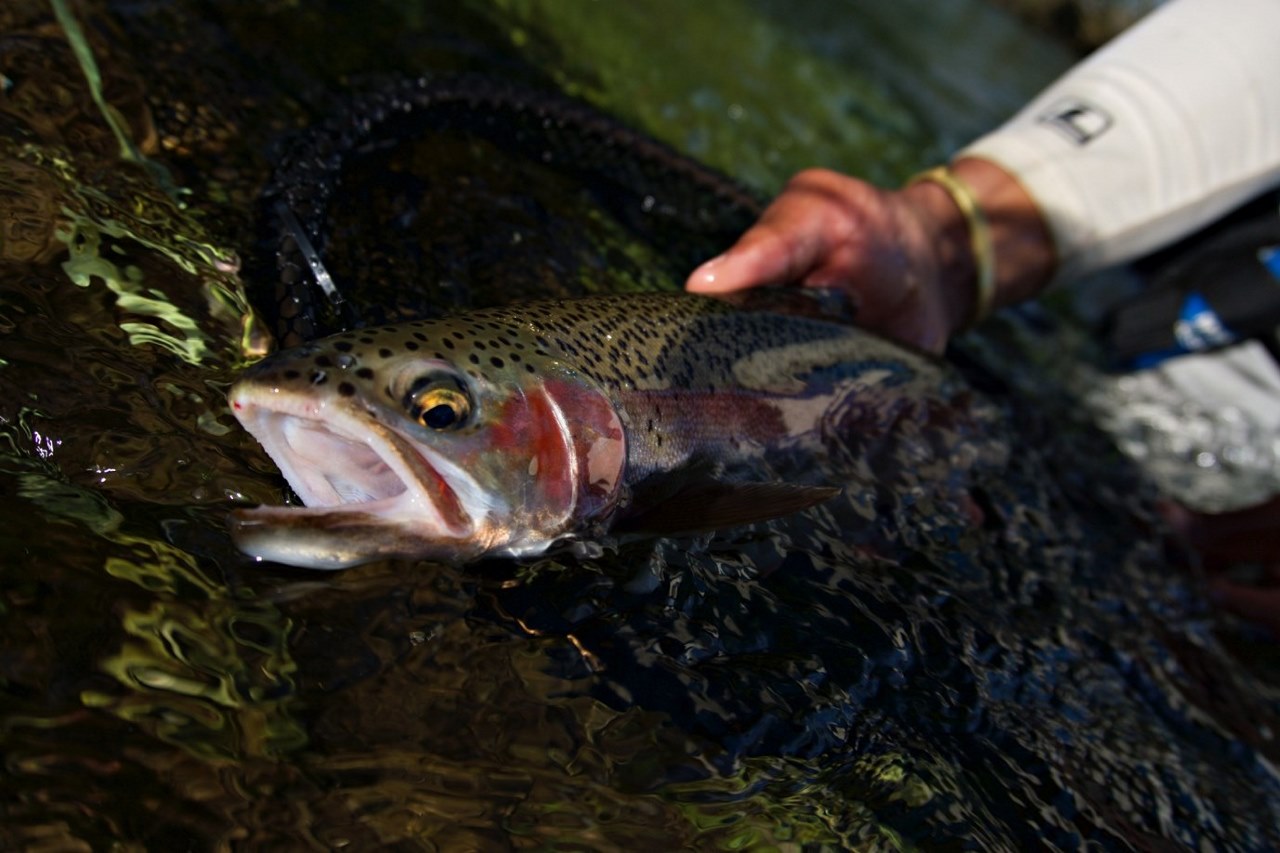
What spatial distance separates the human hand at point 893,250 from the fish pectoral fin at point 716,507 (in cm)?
88

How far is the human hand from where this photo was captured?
10.3ft

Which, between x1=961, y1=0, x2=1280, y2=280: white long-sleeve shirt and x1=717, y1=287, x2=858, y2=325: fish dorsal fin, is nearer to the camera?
x1=717, y1=287, x2=858, y2=325: fish dorsal fin

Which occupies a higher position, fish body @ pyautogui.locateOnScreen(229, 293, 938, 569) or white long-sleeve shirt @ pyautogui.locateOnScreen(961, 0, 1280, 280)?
white long-sleeve shirt @ pyautogui.locateOnScreen(961, 0, 1280, 280)

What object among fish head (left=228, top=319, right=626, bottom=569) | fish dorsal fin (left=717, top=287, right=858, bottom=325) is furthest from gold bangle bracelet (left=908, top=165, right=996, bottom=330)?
fish head (left=228, top=319, right=626, bottom=569)

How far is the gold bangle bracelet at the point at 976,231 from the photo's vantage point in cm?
412

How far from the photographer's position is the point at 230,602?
1.72 metres

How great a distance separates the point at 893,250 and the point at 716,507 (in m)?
1.91

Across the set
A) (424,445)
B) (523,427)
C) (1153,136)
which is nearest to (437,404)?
(424,445)

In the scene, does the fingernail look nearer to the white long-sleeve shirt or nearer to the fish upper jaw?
the fish upper jaw

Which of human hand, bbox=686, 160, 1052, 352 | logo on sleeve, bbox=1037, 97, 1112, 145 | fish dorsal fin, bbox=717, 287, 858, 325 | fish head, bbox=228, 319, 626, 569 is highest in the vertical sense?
logo on sleeve, bbox=1037, 97, 1112, 145

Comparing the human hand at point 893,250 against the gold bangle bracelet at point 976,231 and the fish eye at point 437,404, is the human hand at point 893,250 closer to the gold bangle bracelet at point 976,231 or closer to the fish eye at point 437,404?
the gold bangle bracelet at point 976,231

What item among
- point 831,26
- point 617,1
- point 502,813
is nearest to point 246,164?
point 502,813

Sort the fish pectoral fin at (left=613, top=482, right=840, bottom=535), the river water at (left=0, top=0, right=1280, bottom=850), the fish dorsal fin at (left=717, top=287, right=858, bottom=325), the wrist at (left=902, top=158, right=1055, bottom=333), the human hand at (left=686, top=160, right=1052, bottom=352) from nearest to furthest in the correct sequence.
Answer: the river water at (left=0, top=0, right=1280, bottom=850) → the fish pectoral fin at (left=613, top=482, right=840, bottom=535) → the fish dorsal fin at (left=717, top=287, right=858, bottom=325) → the human hand at (left=686, top=160, right=1052, bottom=352) → the wrist at (left=902, top=158, right=1055, bottom=333)

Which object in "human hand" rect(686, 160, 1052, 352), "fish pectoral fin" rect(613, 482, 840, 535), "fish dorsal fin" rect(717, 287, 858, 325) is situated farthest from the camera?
"human hand" rect(686, 160, 1052, 352)
